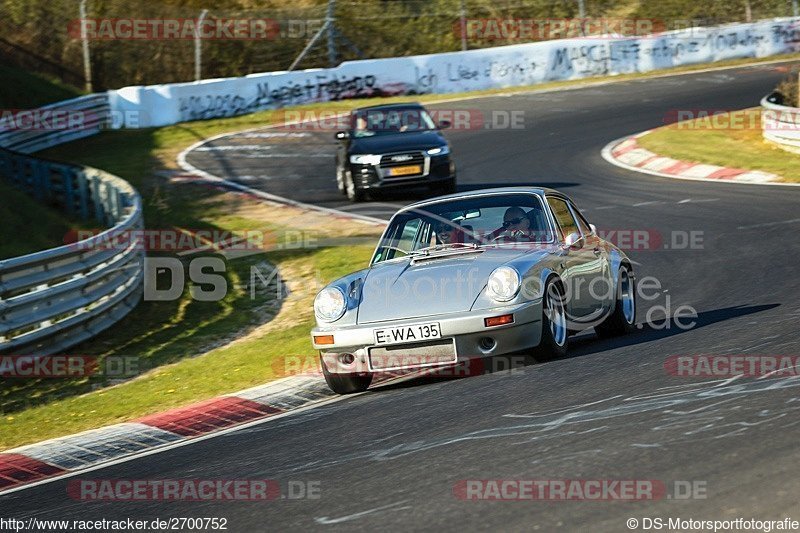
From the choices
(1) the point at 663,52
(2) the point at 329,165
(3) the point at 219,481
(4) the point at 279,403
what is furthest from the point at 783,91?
(3) the point at 219,481

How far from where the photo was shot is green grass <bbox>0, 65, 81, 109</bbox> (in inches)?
1320

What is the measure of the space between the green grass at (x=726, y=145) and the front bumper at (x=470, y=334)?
12.3m

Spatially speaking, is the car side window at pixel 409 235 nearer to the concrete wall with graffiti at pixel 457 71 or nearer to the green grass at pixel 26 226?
the green grass at pixel 26 226

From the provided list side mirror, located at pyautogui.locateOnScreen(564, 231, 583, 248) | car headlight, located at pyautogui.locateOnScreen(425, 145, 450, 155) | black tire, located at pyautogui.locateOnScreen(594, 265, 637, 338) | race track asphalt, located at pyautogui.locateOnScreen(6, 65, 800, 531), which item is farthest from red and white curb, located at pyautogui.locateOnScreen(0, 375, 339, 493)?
car headlight, located at pyautogui.locateOnScreen(425, 145, 450, 155)

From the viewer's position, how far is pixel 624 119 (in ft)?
91.5

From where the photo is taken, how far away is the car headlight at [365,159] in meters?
19.3

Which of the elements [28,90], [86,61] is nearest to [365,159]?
[28,90]

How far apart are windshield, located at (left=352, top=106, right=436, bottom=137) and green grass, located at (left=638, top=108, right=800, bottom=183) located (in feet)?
17.1

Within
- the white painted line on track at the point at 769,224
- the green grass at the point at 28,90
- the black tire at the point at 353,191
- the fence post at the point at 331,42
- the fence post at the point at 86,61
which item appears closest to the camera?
the white painted line on track at the point at 769,224

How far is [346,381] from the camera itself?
834 centimetres

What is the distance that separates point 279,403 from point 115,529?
3131mm

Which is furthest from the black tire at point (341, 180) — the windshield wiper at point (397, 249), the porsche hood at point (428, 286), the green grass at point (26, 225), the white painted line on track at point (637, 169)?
the porsche hood at point (428, 286)

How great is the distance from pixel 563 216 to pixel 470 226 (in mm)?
809

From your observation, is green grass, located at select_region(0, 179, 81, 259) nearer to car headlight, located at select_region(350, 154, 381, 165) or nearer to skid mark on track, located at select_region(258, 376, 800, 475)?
car headlight, located at select_region(350, 154, 381, 165)
